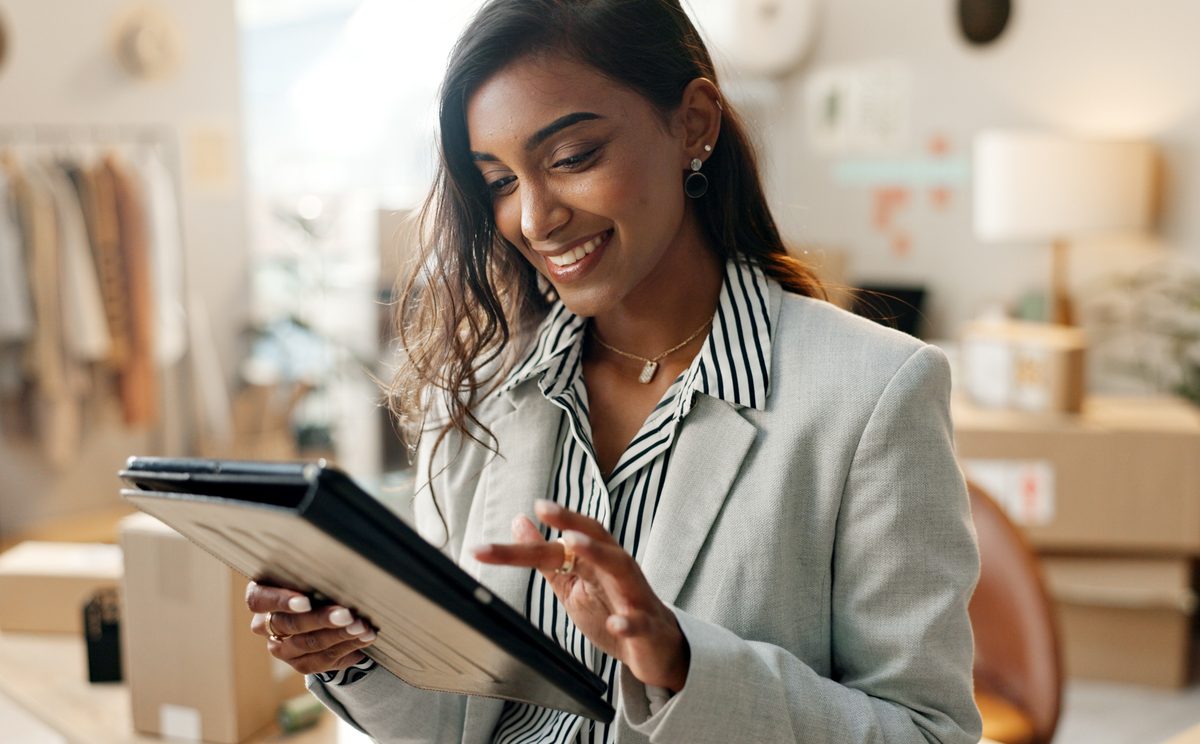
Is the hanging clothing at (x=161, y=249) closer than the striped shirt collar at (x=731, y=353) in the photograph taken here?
No

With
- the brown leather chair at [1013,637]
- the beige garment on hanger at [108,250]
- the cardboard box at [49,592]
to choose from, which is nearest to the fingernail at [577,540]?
the brown leather chair at [1013,637]

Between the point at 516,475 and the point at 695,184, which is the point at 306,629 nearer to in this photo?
the point at 516,475

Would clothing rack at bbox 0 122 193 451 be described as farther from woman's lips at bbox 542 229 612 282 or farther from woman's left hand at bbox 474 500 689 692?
woman's left hand at bbox 474 500 689 692

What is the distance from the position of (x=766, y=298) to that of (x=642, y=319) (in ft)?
0.50

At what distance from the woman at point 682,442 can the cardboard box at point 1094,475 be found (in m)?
2.36

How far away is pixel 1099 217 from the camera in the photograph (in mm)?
4012

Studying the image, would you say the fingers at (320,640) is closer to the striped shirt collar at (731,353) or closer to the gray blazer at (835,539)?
the gray blazer at (835,539)

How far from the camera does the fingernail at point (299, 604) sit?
1.05 meters

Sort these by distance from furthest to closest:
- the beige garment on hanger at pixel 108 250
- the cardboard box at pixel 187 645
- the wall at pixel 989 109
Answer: the beige garment on hanger at pixel 108 250 < the wall at pixel 989 109 < the cardboard box at pixel 187 645

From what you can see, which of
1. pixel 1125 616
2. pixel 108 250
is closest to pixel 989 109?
pixel 1125 616

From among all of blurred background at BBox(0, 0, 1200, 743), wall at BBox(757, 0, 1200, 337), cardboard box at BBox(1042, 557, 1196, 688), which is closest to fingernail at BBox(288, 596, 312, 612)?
blurred background at BBox(0, 0, 1200, 743)

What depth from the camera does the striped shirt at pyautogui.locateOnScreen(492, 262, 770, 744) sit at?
1.26 m

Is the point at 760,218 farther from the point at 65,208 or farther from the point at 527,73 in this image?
the point at 65,208

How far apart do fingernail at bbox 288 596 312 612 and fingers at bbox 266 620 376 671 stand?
0.04 meters
